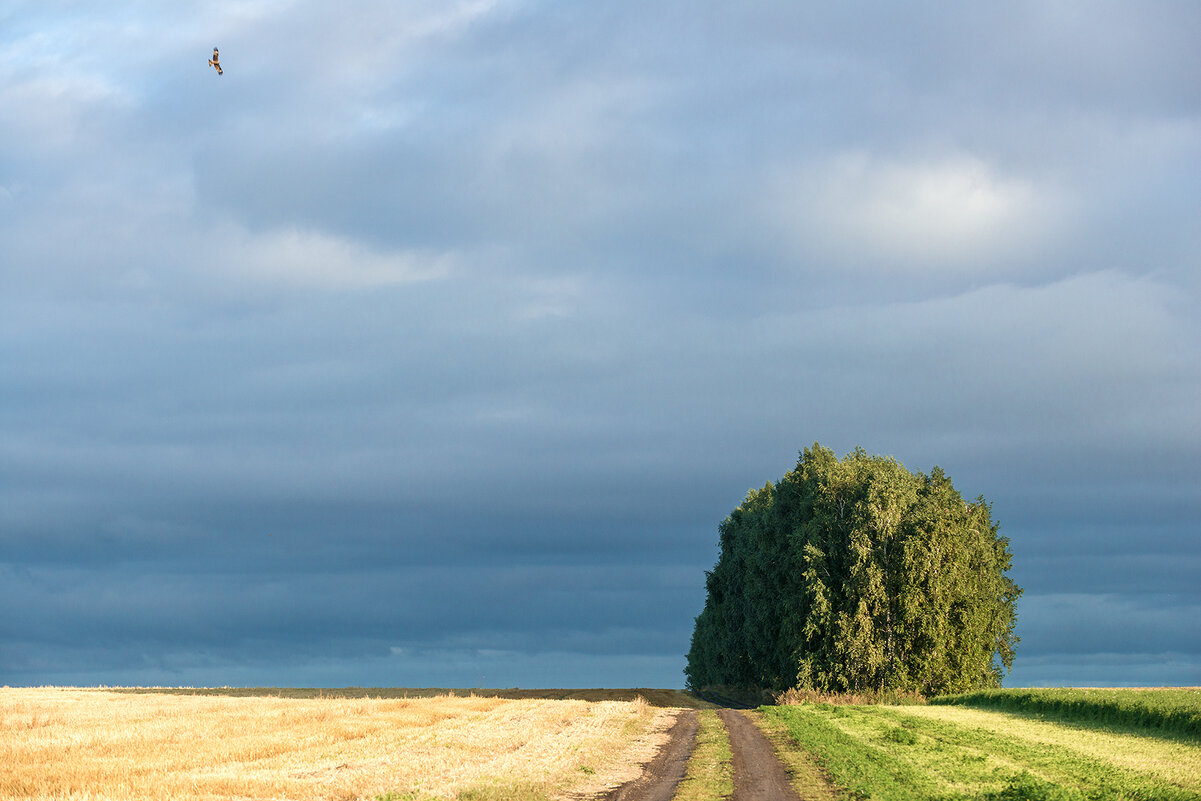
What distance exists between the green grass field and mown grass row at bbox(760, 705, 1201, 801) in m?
0.03

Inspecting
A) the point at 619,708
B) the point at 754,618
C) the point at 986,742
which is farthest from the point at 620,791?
the point at 754,618

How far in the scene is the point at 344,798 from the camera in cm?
2481

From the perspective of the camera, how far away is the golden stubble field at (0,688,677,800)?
2652cm

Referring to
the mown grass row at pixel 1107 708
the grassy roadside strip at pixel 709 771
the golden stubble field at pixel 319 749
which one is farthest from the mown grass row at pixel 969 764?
the golden stubble field at pixel 319 749

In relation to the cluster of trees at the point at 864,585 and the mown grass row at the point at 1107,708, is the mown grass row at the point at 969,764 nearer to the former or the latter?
the mown grass row at the point at 1107,708

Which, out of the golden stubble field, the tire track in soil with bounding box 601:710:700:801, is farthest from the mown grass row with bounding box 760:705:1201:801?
the golden stubble field

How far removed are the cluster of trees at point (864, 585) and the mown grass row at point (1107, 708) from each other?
8.05 m

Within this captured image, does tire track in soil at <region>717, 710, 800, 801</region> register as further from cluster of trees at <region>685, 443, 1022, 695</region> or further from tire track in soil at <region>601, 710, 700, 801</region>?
cluster of trees at <region>685, 443, 1022, 695</region>

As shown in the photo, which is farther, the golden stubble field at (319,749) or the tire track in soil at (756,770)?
the golden stubble field at (319,749)

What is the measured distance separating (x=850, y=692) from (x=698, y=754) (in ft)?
133

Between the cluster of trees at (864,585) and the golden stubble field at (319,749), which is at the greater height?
the cluster of trees at (864,585)

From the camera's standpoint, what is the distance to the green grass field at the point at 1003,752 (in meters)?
25.5

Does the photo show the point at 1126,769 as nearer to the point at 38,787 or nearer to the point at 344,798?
the point at 344,798

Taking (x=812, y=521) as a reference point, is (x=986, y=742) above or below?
below
